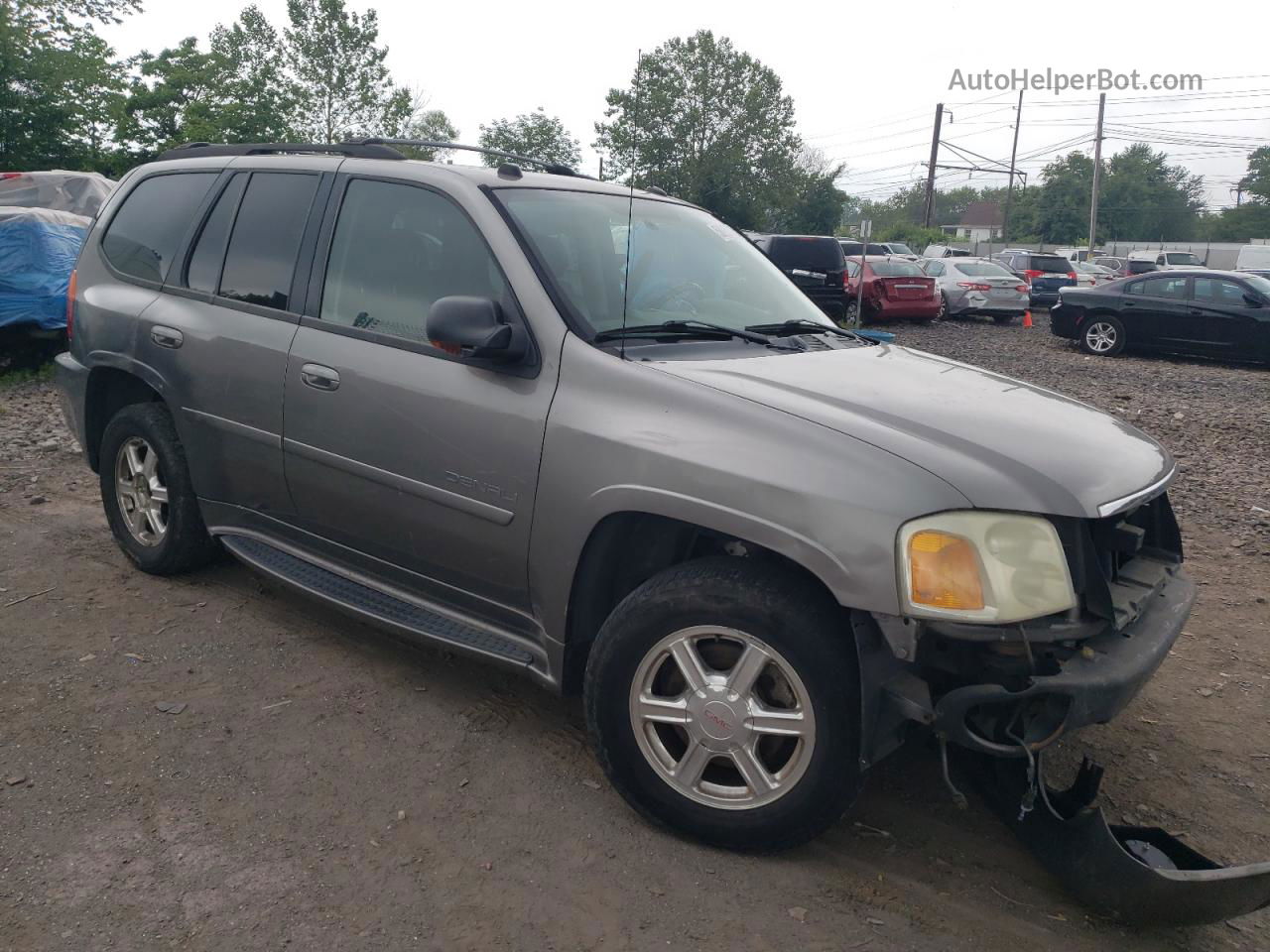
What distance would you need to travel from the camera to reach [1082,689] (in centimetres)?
240

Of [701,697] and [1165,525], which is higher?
[1165,525]

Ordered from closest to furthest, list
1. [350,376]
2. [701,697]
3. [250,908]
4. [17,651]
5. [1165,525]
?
[250,908] → [701,697] → [1165,525] → [350,376] → [17,651]

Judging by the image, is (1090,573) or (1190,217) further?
(1190,217)

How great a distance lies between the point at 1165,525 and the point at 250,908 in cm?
287

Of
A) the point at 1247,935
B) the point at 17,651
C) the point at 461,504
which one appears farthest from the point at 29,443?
the point at 1247,935

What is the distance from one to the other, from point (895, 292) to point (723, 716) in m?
17.5

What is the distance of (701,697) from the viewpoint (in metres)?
2.73

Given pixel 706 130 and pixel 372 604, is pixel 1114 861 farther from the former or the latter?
pixel 706 130

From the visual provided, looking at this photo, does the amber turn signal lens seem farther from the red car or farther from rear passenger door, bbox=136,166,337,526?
the red car

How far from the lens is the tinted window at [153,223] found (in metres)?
4.40

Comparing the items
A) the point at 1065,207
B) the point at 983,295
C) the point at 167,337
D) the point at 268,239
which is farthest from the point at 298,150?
the point at 1065,207

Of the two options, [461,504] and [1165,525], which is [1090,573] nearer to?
[1165,525]

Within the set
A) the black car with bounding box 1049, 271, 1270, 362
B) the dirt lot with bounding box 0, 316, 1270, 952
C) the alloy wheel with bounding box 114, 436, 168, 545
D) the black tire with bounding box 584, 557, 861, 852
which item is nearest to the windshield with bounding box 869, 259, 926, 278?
the black car with bounding box 1049, 271, 1270, 362

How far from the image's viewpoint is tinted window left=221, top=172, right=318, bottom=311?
12.7 feet
